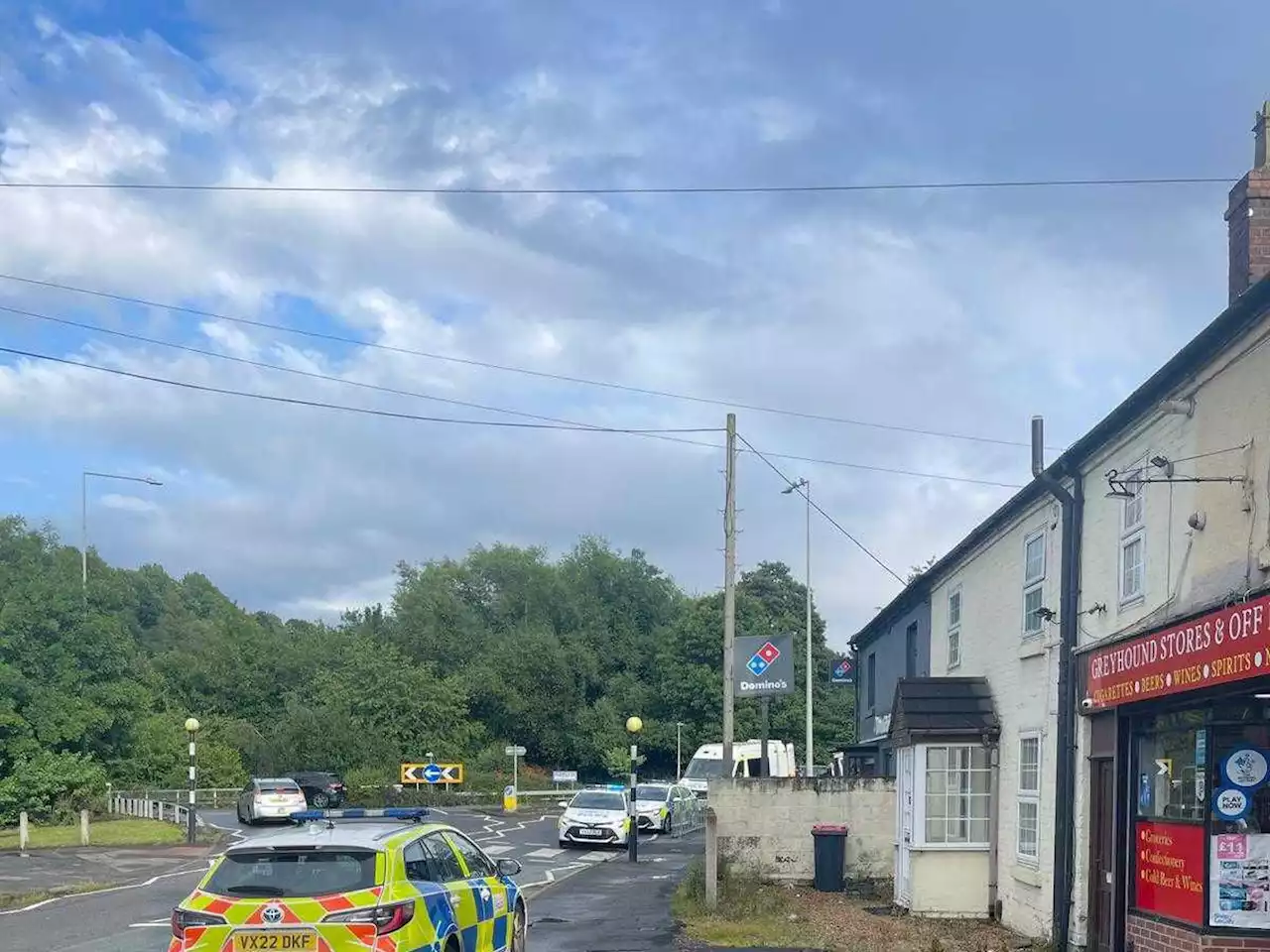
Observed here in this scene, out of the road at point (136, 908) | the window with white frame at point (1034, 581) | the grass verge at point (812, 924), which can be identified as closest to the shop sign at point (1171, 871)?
the grass verge at point (812, 924)

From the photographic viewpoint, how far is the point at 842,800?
2344 cm

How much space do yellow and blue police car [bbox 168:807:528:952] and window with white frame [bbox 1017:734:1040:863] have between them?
314 inches

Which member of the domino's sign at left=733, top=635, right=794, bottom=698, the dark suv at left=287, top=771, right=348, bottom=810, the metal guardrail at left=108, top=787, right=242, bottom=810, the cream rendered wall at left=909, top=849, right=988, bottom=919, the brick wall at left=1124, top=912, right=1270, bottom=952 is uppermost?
the domino's sign at left=733, top=635, right=794, bottom=698

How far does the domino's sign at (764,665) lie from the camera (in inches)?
1060

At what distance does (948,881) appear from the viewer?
18.9 metres

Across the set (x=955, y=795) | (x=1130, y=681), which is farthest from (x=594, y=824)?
(x=1130, y=681)

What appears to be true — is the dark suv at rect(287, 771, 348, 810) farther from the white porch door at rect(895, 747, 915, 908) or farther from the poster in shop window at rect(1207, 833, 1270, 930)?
the poster in shop window at rect(1207, 833, 1270, 930)

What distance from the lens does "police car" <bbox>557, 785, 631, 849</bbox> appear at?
108ft

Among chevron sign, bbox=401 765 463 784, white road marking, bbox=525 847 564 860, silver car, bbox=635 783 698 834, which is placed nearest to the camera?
white road marking, bbox=525 847 564 860

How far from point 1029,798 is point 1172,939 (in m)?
5.07

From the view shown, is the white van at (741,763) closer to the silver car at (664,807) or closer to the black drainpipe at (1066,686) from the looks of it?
the silver car at (664,807)

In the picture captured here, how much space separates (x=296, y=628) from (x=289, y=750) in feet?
97.5

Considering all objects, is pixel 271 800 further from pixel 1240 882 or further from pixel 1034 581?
pixel 1240 882

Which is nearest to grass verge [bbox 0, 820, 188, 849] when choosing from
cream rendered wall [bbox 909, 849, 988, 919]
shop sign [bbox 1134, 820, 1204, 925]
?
cream rendered wall [bbox 909, 849, 988, 919]
